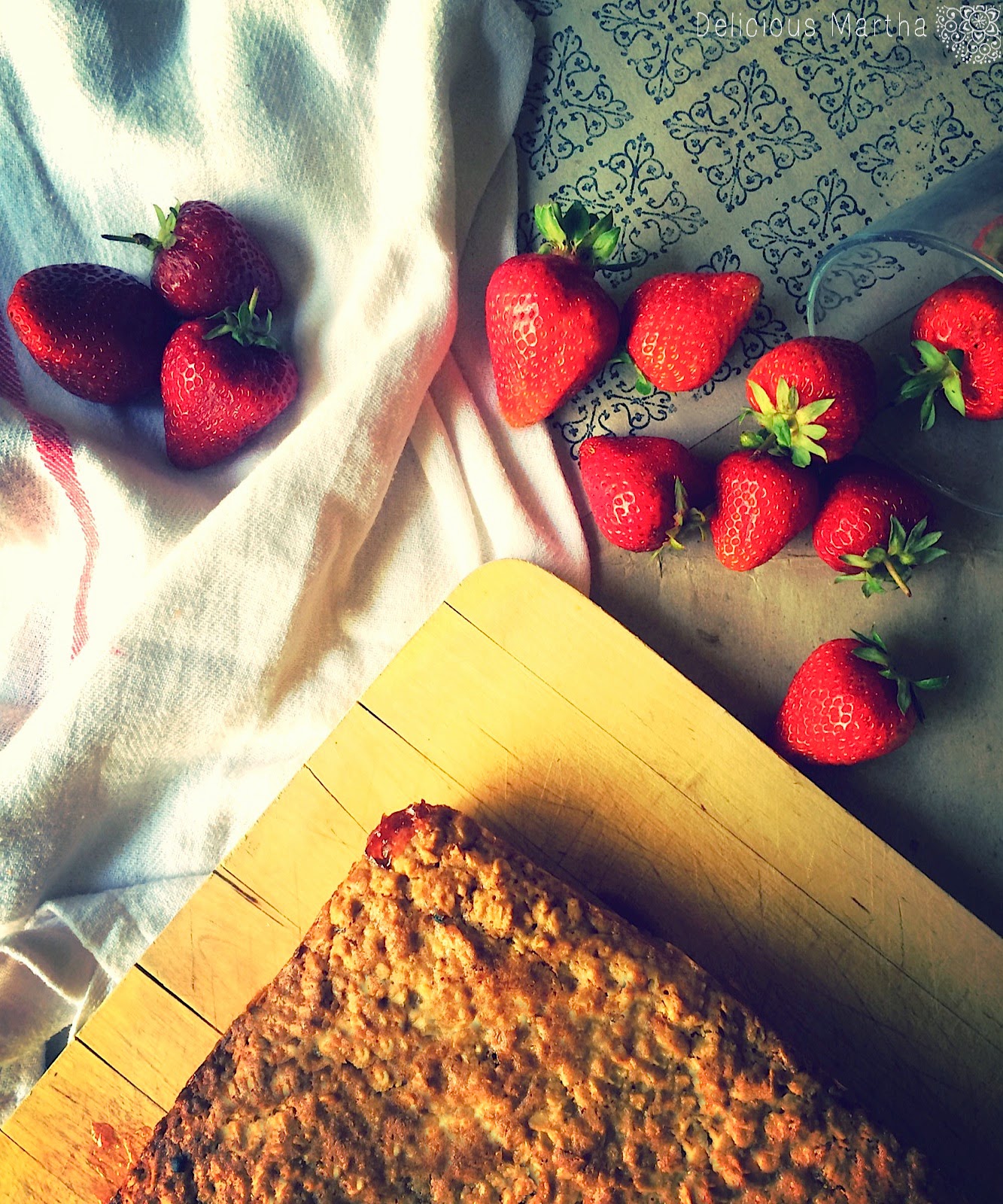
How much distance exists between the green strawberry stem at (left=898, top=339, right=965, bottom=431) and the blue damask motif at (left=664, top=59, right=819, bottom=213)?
561mm

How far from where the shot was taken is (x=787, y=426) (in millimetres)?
1838

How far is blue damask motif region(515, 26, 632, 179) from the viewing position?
7.10 feet

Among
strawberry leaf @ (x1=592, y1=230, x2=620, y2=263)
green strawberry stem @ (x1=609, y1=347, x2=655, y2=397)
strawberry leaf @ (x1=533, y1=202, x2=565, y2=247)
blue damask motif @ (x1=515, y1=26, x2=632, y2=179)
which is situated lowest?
green strawberry stem @ (x1=609, y1=347, x2=655, y2=397)

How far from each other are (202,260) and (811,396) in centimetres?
128

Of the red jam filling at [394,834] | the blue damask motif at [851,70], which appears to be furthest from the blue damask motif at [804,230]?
the red jam filling at [394,834]

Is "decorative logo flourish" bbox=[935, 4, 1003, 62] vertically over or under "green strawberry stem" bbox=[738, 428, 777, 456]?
over

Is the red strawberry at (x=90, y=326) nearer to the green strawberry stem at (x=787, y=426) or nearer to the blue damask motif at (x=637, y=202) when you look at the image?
the blue damask motif at (x=637, y=202)

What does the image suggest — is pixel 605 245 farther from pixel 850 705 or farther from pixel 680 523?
pixel 850 705

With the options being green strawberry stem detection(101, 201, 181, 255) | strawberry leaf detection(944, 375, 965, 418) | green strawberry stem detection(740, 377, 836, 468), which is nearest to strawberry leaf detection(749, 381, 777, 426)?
green strawberry stem detection(740, 377, 836, 468)

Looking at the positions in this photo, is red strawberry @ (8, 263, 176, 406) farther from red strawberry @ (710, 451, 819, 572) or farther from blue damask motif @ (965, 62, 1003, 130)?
blue damask motif @ (965, 62, 1003, 130)

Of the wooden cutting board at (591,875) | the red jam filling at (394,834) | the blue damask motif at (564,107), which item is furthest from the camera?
the blue damask motif at (564,107)

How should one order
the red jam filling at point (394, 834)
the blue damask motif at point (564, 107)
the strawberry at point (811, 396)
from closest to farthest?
the red jam filling at point (394, 834) → the strawberry at point (811, 396) → the blue damask motif at point (564, 107)

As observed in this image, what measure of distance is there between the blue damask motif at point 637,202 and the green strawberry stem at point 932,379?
0.60 meters

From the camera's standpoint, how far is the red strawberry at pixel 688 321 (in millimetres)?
1908
